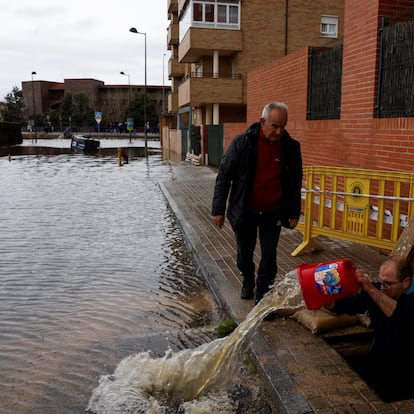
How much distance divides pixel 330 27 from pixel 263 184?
29.7 meters

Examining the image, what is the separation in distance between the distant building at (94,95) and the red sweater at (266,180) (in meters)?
102

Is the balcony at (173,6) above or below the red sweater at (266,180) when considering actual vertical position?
above

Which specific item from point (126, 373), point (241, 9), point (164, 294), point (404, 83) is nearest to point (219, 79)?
point (241, 9)

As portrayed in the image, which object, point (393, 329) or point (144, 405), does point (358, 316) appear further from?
point (144, 405)

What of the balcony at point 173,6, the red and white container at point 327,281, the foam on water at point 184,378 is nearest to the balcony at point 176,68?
the balcony at point 173,6

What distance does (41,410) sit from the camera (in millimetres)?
3225

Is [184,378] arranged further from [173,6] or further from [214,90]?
[173,6]

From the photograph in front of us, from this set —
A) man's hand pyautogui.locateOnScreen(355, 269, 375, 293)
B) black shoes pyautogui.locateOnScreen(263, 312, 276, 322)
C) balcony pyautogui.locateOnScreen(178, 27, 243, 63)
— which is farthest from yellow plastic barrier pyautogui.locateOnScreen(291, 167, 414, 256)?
balcony pyautogui.locateOnScreen(178, 27, 243, 63)

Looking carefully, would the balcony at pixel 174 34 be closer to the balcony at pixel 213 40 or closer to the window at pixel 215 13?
the window at pixel 215 13

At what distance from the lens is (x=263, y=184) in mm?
4340

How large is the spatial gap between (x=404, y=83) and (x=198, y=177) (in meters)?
11.9

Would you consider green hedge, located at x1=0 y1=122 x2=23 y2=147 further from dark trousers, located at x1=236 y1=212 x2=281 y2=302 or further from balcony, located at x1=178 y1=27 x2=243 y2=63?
dark trousers, located at x1=236 y1=212 x2=281 y2=302

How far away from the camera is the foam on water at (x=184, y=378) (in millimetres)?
3252

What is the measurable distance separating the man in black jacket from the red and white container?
4.25 feet
